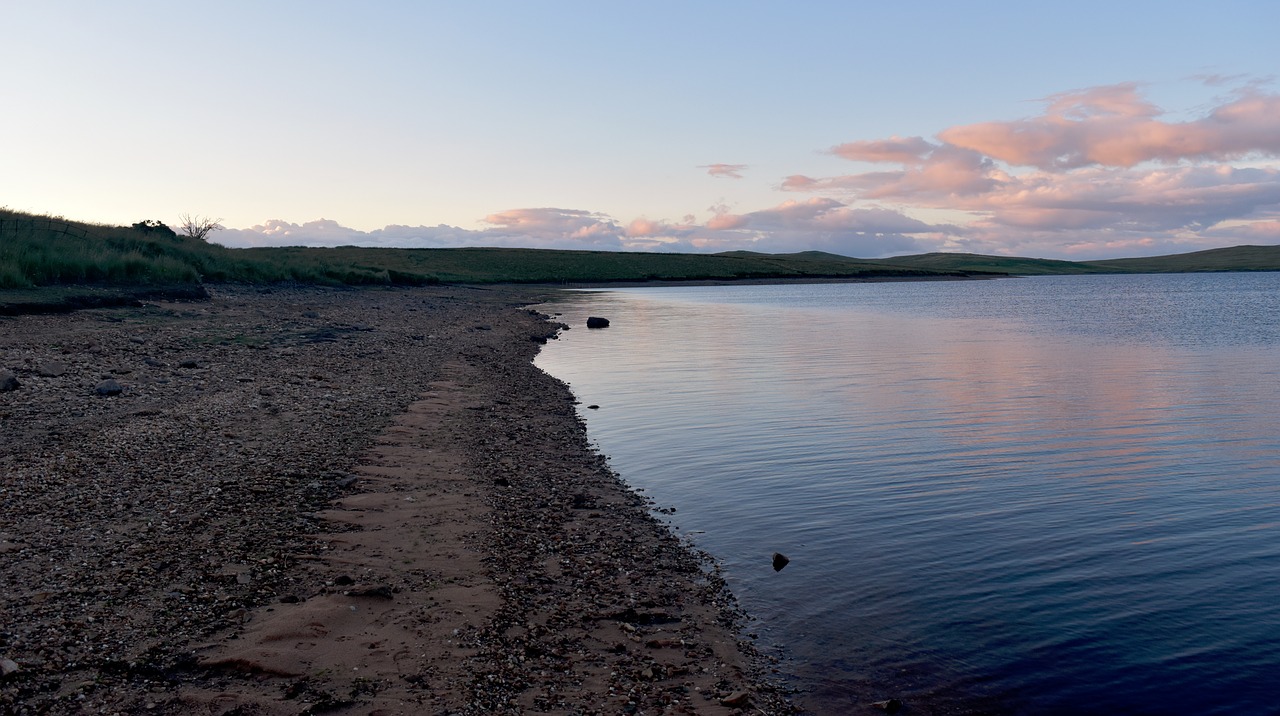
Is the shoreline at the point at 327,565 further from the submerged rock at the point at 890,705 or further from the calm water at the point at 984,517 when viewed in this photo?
the calm water at the point at 984,517

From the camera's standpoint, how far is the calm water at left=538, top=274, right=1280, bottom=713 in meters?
A: 7.49

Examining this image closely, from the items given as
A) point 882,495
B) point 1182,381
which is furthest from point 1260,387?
point 882,495

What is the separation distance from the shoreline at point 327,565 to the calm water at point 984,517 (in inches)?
44.3

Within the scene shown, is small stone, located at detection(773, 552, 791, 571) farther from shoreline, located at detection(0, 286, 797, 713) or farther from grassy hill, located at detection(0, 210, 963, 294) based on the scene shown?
grassy hill, located at detection(0, 210, 963, 294)

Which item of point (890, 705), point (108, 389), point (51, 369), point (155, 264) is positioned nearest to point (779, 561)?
point (890, 705)

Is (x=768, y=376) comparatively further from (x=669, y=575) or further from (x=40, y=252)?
(x=40, y=252)

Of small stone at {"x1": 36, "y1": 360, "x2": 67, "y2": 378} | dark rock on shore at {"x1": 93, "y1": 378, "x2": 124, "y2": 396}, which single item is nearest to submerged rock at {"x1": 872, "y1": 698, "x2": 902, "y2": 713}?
dark rock on shore at {"x1": 93, "y1": 378, "x2": 124, "y2": 396}

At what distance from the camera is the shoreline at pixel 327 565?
20.6 feet

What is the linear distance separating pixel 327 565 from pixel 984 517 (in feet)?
27.7

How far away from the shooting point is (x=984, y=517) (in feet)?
38.8

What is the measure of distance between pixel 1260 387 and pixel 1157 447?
37.5ft

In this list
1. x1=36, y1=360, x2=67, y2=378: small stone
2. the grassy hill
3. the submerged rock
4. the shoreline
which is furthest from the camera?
the grassy hill

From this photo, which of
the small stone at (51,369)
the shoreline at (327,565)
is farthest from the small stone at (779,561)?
the small stone at (51,369)

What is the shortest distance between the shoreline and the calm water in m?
1.13
